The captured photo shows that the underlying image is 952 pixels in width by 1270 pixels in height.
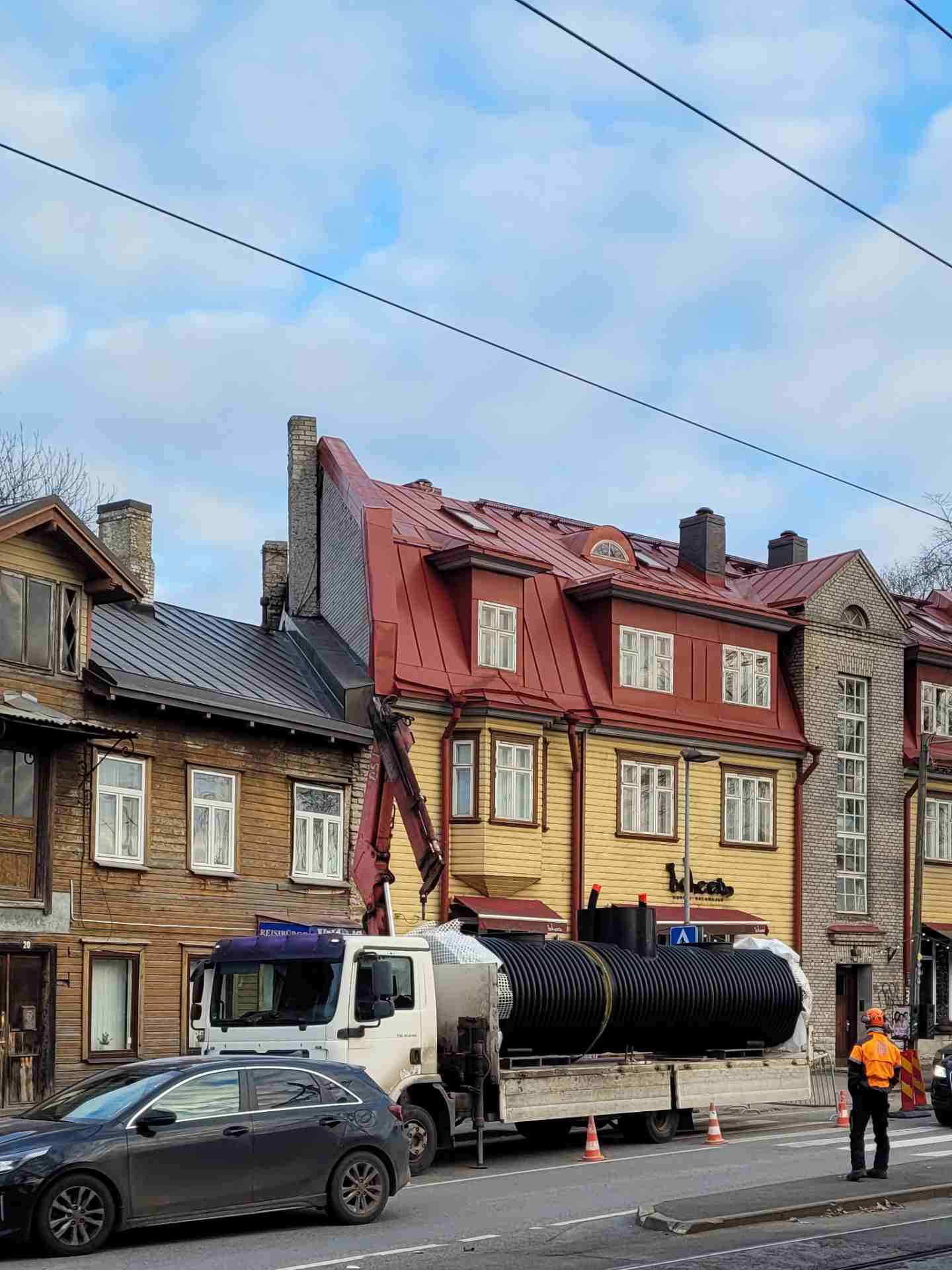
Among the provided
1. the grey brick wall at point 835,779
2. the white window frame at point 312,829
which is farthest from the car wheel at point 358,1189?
the grey brick wall at point 835,779

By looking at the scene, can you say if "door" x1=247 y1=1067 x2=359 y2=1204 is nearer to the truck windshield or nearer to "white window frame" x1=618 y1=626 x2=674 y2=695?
the truck windshield

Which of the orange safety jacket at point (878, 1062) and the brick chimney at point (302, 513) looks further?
the brick chimney at point (302, 513)

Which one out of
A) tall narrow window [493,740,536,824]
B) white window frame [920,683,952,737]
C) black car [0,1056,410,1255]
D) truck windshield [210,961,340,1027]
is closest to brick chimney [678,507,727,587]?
white window frame [920,683,952,737]

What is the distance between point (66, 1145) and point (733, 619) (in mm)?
26781

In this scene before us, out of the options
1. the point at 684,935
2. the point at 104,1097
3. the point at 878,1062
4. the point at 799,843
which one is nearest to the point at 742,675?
the point at 799,843

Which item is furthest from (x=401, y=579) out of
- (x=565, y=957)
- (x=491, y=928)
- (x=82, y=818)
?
(x=565, y=957)

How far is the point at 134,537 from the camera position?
30609mm

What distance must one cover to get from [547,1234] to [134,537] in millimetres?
18917

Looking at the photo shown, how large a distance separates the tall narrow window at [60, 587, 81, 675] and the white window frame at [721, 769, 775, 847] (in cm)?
1613

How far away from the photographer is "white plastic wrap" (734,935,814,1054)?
2423 centimetres

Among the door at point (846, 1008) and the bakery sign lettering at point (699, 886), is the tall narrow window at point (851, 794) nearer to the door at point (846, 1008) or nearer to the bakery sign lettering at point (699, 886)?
the door at point (846, 1008)

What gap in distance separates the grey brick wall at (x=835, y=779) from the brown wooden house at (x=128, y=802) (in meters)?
12.9

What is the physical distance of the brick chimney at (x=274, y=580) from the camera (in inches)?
1395

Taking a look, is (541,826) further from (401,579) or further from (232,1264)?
(232,1264)
